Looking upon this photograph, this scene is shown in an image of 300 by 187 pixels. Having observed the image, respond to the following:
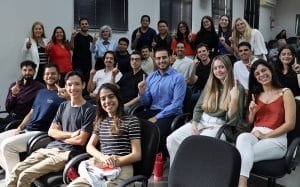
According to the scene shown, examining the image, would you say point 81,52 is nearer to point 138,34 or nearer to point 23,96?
point 138,34

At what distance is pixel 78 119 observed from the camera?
276 centimetres

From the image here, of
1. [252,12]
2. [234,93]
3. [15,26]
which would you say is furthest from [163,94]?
[252,12]

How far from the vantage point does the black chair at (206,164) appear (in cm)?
166

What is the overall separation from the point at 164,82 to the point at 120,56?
1487 mm

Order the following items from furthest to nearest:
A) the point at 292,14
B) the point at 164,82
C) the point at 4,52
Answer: the point at 292,14
the point at 4,52
the point at 164,82

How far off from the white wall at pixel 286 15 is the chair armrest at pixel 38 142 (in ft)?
39.2

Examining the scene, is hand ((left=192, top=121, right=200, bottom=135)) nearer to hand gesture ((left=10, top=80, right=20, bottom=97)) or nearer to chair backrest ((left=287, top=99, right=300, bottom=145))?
chair backrest ((left=287, top=99, right=300, bottom=145))

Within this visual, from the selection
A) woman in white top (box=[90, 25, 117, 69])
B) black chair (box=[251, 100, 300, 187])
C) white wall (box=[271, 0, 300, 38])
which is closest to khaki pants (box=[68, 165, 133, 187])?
black chair (box=[251, 100, 300, 187])

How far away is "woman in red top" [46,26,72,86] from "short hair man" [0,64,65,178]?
1541 millimetres

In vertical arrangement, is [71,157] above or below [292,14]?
below

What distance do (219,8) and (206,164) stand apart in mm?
8264

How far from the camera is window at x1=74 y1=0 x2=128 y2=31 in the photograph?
5.72 meters

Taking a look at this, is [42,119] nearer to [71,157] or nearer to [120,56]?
[71,157]

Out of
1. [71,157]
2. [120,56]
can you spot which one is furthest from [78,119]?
[120,56]
